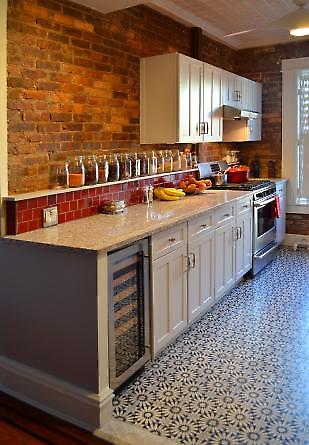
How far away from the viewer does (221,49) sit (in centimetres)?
583

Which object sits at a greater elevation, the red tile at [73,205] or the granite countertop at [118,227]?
the red tile at [73,205]

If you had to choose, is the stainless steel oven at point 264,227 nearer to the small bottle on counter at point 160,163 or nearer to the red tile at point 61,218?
the small bottle on counter at point 160,163

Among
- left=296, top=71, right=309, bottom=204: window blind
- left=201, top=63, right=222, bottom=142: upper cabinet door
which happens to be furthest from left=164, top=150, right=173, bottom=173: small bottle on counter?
left=296, top=71, right=309, bottom=204: window blind

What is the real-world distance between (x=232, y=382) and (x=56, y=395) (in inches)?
40.3

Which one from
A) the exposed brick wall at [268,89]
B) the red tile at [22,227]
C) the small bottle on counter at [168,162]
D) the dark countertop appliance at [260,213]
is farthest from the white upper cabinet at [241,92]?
the red tile at [22,227]

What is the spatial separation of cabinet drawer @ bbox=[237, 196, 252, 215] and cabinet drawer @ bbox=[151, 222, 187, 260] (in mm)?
1297

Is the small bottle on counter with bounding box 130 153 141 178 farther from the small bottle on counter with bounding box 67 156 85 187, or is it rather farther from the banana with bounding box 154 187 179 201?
the small bottle on counter with bounding box 67 156 85 187

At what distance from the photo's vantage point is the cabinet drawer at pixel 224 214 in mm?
3875

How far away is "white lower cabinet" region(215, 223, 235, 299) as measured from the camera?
12.8 feet

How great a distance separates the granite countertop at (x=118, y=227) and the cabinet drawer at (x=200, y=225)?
7cm

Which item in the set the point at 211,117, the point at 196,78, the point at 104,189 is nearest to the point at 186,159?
the point at 211,117

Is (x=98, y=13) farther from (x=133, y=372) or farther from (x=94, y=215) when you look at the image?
(x=133, y=372)

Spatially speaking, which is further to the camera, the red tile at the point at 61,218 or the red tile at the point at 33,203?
the red tile at the point at 61,218

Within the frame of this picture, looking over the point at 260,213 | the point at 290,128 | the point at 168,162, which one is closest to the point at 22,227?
the point at 168,162
